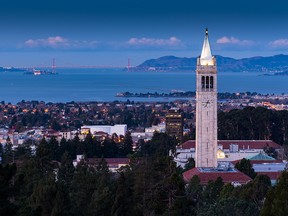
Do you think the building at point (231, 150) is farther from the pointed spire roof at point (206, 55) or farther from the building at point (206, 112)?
the pointed spire roof at point (206, 55)

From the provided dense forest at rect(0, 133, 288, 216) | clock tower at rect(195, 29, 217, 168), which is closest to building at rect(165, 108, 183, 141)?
clock tower at rect(195, 29, 217, 168)

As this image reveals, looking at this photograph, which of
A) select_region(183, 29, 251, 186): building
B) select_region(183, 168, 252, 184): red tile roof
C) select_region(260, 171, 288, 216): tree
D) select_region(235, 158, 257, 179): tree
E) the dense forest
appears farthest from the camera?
select_region(183, 29, 251, 186): building

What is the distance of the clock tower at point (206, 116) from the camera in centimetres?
3497

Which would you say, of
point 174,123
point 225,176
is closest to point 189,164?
point 225,176

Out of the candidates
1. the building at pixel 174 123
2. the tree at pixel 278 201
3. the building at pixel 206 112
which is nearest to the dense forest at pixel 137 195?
the tree at pixel 278 201

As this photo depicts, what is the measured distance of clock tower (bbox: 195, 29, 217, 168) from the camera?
115ft

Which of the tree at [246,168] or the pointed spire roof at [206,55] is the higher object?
the pointed spire roof at [206,55]

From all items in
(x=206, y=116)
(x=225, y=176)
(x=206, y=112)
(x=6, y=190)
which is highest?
(x=206, y=112)

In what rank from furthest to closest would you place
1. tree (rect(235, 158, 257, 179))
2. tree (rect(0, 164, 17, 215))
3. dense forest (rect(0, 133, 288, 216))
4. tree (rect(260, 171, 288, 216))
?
tree (rect(235, 158, 257, 179)) → dense forest (rect(0, 133, 288, 216)) → tree (rect(260, 171, 288, 216)) → tree (rect(0, 164, 17, 215))

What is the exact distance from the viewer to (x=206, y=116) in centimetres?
3509

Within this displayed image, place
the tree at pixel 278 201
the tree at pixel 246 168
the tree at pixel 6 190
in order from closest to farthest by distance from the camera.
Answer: the tree at pixel 6 190 < the tree at pixel 278 201 < the tree at pixel 246 168

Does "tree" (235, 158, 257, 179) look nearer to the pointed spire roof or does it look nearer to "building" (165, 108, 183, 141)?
the pointed spire roof

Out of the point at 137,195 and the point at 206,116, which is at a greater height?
the point at 206,116

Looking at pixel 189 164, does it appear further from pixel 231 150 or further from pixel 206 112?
pixel 231 150
